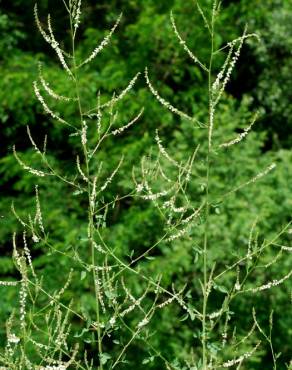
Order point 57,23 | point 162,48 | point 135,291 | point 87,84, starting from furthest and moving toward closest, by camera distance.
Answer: point 57,23 < point 162,48 < point 87,84 < point 135,291

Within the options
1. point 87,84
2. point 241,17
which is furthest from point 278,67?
point 87,84

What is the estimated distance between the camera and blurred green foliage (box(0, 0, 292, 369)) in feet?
26.9

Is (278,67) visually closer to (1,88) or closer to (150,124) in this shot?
(150,124)

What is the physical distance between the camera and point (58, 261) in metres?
8.60

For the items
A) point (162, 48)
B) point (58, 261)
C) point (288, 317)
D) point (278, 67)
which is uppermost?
point (162, 48)

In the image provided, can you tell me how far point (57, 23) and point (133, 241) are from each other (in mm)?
3696

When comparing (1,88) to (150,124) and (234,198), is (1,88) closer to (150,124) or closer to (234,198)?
(150,124)

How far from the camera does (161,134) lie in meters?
9.48

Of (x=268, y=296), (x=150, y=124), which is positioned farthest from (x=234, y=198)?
(x=150, y=124)

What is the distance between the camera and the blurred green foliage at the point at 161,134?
8.20m

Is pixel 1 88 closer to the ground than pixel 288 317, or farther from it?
farther from it

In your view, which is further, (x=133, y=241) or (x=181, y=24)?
(x=181, y=24)

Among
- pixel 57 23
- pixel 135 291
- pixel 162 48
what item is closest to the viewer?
pixel 135 291

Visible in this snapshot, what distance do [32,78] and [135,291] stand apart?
2.73 m
